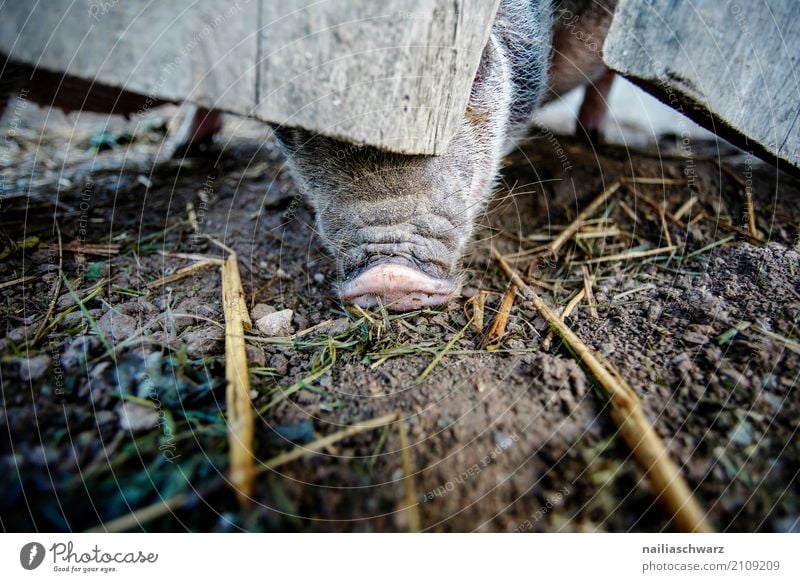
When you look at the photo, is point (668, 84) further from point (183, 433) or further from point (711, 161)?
point (183, 433)

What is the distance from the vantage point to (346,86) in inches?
43.1

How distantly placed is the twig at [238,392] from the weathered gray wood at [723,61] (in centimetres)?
115

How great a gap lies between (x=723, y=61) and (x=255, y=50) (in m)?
1.21

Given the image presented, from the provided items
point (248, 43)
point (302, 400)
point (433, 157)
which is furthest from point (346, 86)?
point (302, 400)

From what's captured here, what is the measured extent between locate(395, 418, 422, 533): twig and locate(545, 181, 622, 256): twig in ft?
3.37

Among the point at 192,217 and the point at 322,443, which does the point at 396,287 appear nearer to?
the point at 322,443

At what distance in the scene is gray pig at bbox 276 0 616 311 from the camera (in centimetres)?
138

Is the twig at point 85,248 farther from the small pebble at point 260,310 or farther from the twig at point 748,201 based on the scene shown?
the twig at point 748,201

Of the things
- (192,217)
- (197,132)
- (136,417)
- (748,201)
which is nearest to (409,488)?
Result: (136,417)

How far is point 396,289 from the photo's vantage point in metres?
1.39

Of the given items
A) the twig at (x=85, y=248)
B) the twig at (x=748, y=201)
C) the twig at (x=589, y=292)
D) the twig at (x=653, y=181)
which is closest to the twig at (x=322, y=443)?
the twig at (x=589, y=292)

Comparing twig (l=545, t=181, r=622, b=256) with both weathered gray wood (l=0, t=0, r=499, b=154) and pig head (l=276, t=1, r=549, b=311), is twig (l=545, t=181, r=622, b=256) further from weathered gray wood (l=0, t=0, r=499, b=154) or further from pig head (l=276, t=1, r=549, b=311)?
weathered gray wood (l=0, t=0, r=499, b=154)

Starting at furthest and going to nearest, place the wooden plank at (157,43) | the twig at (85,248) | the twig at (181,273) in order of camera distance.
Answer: the twig at (85,248), the twig at (181,273), the wooden plank at (157,43)

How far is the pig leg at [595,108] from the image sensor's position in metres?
2.93
